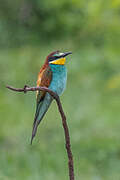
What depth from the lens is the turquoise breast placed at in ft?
7.19

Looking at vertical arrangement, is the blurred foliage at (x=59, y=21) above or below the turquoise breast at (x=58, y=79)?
above

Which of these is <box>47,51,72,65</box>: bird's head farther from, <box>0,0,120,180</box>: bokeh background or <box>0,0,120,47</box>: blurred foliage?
<box>0,0,120,47</box>: blurred foliage

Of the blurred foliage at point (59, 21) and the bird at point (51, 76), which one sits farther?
the blurred foliage at point (59, 21)

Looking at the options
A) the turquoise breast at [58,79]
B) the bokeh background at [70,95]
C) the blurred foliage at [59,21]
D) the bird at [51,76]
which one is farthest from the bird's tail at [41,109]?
the blurred foliage at [59,21]

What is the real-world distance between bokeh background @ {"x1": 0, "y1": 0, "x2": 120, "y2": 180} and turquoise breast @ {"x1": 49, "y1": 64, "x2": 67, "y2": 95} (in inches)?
34.0

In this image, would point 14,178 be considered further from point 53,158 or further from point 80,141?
point 80,141

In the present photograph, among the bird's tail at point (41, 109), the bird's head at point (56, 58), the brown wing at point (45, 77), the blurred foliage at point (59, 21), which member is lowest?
the bird's tail at point (41, 109)

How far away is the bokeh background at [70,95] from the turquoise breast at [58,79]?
0.86m

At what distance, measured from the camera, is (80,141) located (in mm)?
3555

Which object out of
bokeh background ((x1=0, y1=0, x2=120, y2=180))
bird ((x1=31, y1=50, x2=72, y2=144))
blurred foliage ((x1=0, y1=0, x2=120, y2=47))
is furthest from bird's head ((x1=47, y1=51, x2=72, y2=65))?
blurred foliage ((x1=0, y1=0, x2=120, y2=47))

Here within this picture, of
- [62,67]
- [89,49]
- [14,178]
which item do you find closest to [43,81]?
[62,67]

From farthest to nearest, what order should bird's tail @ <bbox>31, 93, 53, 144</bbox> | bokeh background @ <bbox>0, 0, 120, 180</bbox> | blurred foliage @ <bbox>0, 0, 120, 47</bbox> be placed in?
blurred foliage @ <bbox>0, 0, 120, 47</bbox>, bokeh background @ <bbox>0, 0, 120, 180</bbox>, bird's tail @ <bbox>31, 93, 53, 144</bbox>

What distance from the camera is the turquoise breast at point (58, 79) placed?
86.3 inches

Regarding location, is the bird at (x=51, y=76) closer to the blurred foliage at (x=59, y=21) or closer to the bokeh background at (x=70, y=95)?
the bokeh background at (x=70, y=95)
